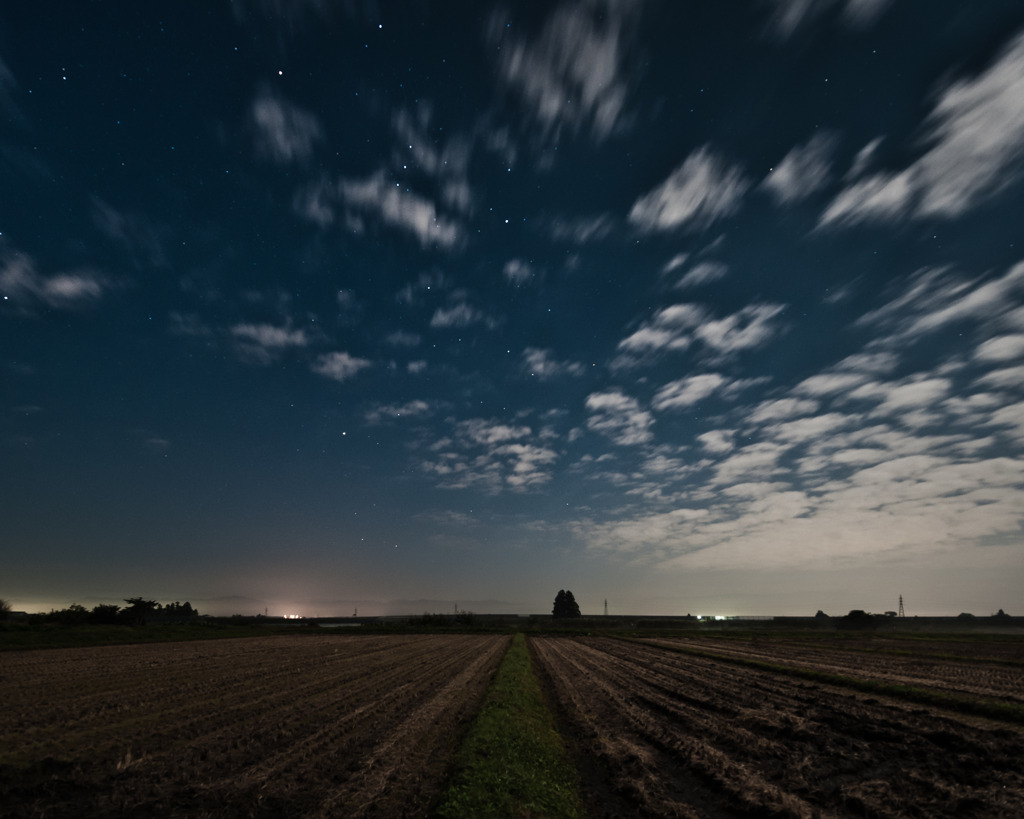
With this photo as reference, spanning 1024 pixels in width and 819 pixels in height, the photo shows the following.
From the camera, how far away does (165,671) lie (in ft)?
104

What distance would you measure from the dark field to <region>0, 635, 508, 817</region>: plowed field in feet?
0.23

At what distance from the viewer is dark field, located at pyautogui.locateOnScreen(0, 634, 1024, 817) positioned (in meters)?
11.1

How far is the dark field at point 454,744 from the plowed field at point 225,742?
0.07 meters

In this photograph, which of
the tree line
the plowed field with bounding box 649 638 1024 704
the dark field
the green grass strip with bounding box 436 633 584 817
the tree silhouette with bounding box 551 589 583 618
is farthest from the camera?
the tree silhouette with bounding box 551 589 583 618

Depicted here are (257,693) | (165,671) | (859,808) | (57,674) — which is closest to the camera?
(859,808)

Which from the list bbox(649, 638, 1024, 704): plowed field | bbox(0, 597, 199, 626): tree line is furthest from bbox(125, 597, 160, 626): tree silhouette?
bbox(649, 638, 1024, 704): plowed field

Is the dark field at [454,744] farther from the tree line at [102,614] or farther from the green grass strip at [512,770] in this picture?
the tree line at [102,614]

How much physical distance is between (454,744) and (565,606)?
559ft

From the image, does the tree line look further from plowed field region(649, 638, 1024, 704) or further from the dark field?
plowed field region(649, 638, 1024, 704)

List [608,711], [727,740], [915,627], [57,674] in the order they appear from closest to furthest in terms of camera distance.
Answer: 1. [727,740]
2. [608,711]
3. [57,674]
4. [915,627]

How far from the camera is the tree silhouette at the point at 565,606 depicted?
17362 centimetres

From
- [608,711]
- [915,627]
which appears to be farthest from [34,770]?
[915,627]

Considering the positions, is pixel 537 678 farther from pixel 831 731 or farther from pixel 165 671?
pixel 165 671

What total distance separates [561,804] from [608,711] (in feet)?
38.1
